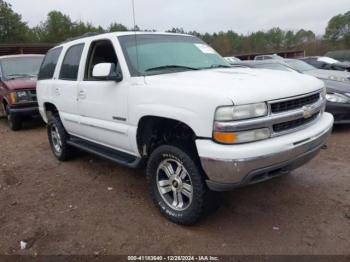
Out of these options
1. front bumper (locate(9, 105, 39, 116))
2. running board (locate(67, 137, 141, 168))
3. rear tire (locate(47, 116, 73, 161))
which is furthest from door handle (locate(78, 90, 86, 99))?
front bumper (locate(9, 105, 39, 116))

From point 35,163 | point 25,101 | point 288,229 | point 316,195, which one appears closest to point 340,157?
point 316,195

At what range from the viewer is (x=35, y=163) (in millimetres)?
5934

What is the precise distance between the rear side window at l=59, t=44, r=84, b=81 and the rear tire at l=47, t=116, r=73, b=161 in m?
0.81

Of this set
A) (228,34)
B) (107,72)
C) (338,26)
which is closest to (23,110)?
(107,72)

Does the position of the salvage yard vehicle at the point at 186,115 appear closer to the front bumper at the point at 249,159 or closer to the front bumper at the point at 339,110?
the front bumper at the point at 249,159

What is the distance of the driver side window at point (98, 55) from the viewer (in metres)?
4.43

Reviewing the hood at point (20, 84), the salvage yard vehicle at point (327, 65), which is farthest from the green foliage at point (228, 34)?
the hood at point (20, 84)

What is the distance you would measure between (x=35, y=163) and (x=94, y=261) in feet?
11.0

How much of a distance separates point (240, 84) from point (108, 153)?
2.08 m

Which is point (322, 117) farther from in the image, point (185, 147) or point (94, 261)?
point (94, 261)

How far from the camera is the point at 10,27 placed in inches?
2128

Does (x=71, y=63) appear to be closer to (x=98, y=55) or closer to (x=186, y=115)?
(x=98, y=55)

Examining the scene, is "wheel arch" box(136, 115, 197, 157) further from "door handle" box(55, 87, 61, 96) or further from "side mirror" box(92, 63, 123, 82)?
"door handle" box(55, 87, 61, 96)

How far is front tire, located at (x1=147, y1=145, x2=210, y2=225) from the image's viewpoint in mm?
3238
